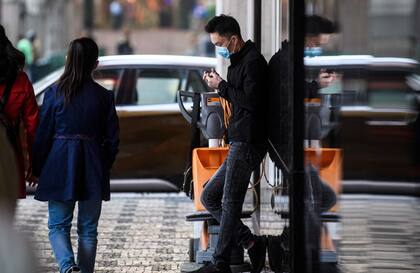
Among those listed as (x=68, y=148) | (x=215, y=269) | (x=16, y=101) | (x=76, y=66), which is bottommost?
(x=215, y=269)

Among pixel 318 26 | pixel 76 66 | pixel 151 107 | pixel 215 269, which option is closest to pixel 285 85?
pixel 318 26

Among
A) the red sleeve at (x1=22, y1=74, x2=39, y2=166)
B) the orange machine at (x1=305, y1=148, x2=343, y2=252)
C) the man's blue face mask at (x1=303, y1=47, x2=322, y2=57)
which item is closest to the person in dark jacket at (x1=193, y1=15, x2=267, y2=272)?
the red sleeve at (x1=22, y1=74, x2=39, y2=166)

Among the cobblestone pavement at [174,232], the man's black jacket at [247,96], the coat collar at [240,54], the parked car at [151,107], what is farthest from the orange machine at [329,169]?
the parked car at [151,107]

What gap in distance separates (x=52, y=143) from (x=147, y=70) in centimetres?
548

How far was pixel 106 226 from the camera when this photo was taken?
10906 millimetres

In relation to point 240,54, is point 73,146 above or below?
below

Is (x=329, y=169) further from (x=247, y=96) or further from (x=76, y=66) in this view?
(x=76, y=66)

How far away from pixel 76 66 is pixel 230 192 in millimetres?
1336

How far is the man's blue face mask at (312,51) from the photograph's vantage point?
217 inches

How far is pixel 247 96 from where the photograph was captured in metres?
7.34

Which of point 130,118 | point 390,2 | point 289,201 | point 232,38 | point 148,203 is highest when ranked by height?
point 390,2

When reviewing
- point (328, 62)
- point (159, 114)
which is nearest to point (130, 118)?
point (159, 114)

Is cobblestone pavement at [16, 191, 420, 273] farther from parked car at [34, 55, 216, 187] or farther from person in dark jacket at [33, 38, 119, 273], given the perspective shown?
parked car at [34, 55, 216, 187]

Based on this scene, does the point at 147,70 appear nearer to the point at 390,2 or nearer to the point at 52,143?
the point at 52,143
